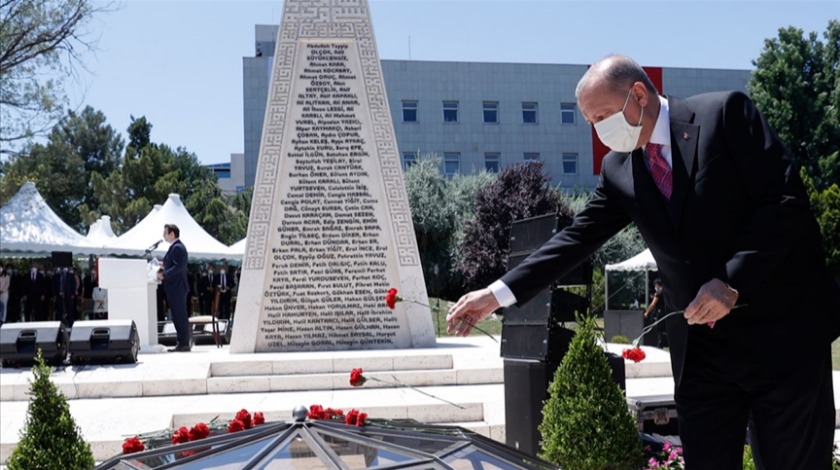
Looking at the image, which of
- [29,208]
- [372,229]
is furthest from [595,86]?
[29,208]

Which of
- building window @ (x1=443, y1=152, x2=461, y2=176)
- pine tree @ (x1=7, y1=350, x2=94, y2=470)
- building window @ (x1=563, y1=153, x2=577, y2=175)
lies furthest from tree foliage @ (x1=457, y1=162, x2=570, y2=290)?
pine tree @ (x1=7, y1=350, x2=94, y2=470)

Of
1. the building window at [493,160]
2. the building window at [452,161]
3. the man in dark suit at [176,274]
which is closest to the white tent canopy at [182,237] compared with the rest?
the man in dark suit at [176,274]

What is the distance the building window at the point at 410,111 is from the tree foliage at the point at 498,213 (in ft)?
41.5

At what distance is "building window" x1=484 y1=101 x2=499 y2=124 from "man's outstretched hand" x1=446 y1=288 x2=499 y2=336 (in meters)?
50.0

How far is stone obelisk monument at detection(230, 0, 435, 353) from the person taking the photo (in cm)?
1355

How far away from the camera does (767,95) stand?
3912 cm

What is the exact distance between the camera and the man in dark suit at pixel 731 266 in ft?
8.29

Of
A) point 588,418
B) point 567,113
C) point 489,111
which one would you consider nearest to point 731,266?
point 588,418

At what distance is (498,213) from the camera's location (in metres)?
39.0

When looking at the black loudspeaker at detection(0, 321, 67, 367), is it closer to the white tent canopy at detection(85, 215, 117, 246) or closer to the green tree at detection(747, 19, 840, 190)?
the white tent canopy at detection(85, 215, 117, 246)

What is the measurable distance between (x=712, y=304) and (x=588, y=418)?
10.7ft

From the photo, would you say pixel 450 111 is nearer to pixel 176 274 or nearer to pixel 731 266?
pixel 176 274

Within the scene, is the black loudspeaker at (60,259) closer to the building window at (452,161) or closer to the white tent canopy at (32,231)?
the white tent canopy at (32,231)

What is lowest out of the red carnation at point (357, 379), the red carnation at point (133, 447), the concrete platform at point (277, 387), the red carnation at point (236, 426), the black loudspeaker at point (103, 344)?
the concrete platform at point (277, 387)
